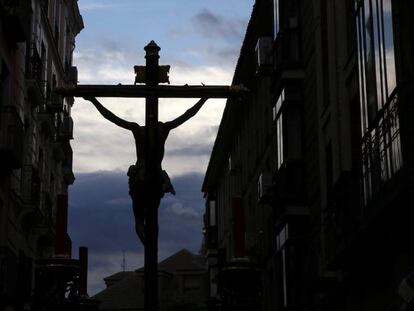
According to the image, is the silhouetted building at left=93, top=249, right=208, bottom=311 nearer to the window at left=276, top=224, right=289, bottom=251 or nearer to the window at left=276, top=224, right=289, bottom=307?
the window at left=276, top=224, right=289, bottom=251

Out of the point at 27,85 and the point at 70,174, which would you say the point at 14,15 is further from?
the point at 70,174

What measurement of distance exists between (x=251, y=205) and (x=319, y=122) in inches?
652

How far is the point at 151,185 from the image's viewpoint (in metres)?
8.59

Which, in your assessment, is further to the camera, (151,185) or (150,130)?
(150,130)

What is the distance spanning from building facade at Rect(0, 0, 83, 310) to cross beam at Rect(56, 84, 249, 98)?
1119 centimetres

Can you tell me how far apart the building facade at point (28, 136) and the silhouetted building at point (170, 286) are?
33.9 metres

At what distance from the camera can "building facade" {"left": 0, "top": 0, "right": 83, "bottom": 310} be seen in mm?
27125

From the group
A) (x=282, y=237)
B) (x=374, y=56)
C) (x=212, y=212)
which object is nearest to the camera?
(x=374, y=56)

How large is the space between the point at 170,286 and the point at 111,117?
72.3 meters

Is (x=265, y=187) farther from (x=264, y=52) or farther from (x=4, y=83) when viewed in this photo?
(x=4, y=83)

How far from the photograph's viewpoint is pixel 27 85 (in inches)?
1254

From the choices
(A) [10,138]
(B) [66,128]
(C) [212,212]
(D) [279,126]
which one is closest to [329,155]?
(D) [279,126]

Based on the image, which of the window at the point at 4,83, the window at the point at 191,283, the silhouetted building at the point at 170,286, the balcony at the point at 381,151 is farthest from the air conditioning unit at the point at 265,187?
the window at the point at 191,283

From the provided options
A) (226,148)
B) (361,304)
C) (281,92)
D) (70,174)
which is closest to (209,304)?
(361,304)
